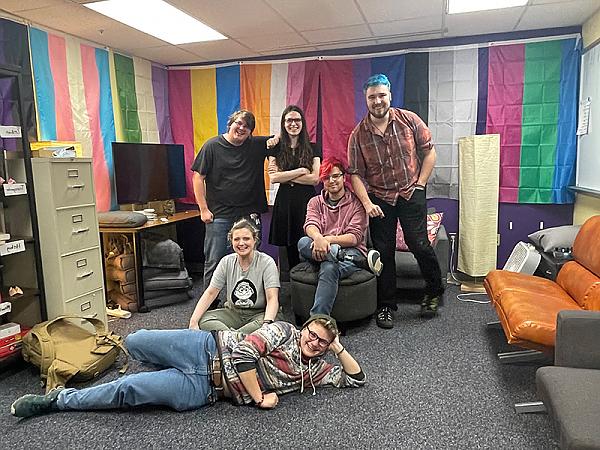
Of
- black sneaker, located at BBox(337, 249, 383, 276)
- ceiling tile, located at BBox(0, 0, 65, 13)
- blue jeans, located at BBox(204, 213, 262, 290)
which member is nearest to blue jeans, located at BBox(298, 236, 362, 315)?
black sneaker, located at BBox(337, 249, 383, 276)

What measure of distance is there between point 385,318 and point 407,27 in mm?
2257

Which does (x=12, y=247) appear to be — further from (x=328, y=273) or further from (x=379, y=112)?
(x=379, y=112)

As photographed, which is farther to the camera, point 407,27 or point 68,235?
point 407,27

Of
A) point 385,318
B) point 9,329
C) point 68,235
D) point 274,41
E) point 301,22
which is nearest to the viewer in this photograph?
point 9,329

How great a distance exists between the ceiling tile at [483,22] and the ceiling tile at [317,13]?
0.73m

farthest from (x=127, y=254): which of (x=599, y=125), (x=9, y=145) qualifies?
(x=599, y=125)

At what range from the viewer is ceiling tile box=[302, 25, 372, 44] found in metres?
3.78

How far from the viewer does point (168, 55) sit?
14.6ft

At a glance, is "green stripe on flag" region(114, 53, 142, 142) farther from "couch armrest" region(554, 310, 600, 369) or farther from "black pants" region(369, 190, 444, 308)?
"couch armrest" region(554, 310, 600, 369)

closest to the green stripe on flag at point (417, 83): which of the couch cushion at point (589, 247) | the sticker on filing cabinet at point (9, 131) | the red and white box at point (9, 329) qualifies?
the couch cushion at point (589, 247)

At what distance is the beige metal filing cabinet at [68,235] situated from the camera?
109 inches

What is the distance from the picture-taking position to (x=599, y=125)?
11.1 ft

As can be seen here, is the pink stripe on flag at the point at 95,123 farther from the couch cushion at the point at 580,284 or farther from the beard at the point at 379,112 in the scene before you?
the couch cushion at the point at 580,284

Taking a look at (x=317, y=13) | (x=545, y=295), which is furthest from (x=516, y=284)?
(x=317, y=13)
